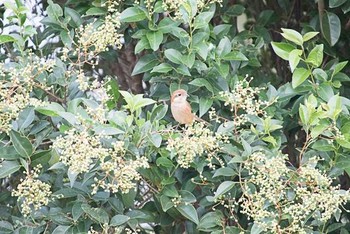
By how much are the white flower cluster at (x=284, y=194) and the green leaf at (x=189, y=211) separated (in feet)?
0.51

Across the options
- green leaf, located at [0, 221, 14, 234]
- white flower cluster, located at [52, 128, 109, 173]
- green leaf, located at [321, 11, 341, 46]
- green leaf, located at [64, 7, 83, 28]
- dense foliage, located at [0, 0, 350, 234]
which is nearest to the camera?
white flower cluster, located at [52, 128, 109, 173]

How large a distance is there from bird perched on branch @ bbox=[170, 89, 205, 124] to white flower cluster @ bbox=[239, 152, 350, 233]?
0.19 metres

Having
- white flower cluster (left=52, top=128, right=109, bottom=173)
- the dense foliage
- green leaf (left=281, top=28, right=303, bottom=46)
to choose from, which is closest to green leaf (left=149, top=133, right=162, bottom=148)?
the dense foliage

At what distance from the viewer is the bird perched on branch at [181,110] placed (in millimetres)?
2002

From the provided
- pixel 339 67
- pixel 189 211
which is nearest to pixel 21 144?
pixel 189 211

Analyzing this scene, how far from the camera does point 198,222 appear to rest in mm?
2049

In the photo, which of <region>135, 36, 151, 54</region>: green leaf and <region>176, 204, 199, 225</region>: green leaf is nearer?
<region>176, 204, 199, 225</region>: green leaf

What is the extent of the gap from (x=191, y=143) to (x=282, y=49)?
0.43 metres

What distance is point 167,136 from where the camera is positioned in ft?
6.34

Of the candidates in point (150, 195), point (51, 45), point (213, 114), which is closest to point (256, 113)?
point (213, 114)

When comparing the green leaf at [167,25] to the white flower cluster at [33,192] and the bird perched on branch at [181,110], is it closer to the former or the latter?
the bird perched on branch at [181,110]

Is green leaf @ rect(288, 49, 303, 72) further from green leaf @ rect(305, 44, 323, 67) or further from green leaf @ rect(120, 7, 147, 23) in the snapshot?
green leaf @ rect(120, 7, 147, 23)

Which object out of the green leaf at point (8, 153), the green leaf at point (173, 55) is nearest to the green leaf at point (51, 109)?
the green leaf at point (8, 153)

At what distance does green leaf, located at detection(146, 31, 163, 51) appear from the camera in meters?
2.13
